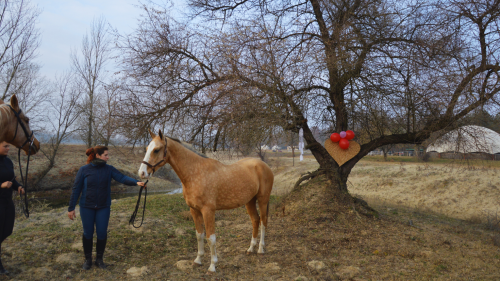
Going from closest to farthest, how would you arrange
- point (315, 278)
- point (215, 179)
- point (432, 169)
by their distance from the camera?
point (315, 278)
point (215, 179)
point (432, 169)

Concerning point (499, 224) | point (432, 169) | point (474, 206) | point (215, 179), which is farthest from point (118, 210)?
point (432, 169)

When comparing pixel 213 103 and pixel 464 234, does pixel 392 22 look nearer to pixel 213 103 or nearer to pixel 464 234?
pixel 213 103

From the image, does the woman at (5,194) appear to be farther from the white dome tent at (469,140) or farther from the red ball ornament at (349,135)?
the white dome tent at (469,140)

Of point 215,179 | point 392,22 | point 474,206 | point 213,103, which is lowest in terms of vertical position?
point 474,206

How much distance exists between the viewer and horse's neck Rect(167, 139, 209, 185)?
169 inches

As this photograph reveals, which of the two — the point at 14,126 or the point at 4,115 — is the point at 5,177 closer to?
the point at 14,126

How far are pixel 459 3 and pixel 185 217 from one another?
8346 millimetres

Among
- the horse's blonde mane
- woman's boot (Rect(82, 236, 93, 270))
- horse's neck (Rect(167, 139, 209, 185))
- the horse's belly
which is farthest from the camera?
the horse's belly

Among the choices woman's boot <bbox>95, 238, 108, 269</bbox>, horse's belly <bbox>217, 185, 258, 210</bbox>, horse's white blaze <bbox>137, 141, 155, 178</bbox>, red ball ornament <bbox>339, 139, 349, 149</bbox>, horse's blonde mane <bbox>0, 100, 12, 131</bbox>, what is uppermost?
horse's blonde mane <bbox>0, 100, 12, 131</bbox>

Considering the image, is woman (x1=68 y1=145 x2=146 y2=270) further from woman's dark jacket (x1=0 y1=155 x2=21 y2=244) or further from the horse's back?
the horse's back

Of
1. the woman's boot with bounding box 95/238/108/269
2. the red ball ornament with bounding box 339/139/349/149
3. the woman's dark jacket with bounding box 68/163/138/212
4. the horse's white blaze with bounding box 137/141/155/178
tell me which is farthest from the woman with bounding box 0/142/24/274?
the red ball ornament with bounding box 339/139/349/149

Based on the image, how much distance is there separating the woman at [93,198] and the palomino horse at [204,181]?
0.56 metres

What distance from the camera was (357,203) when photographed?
7.75 m

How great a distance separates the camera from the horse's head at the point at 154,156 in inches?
147
